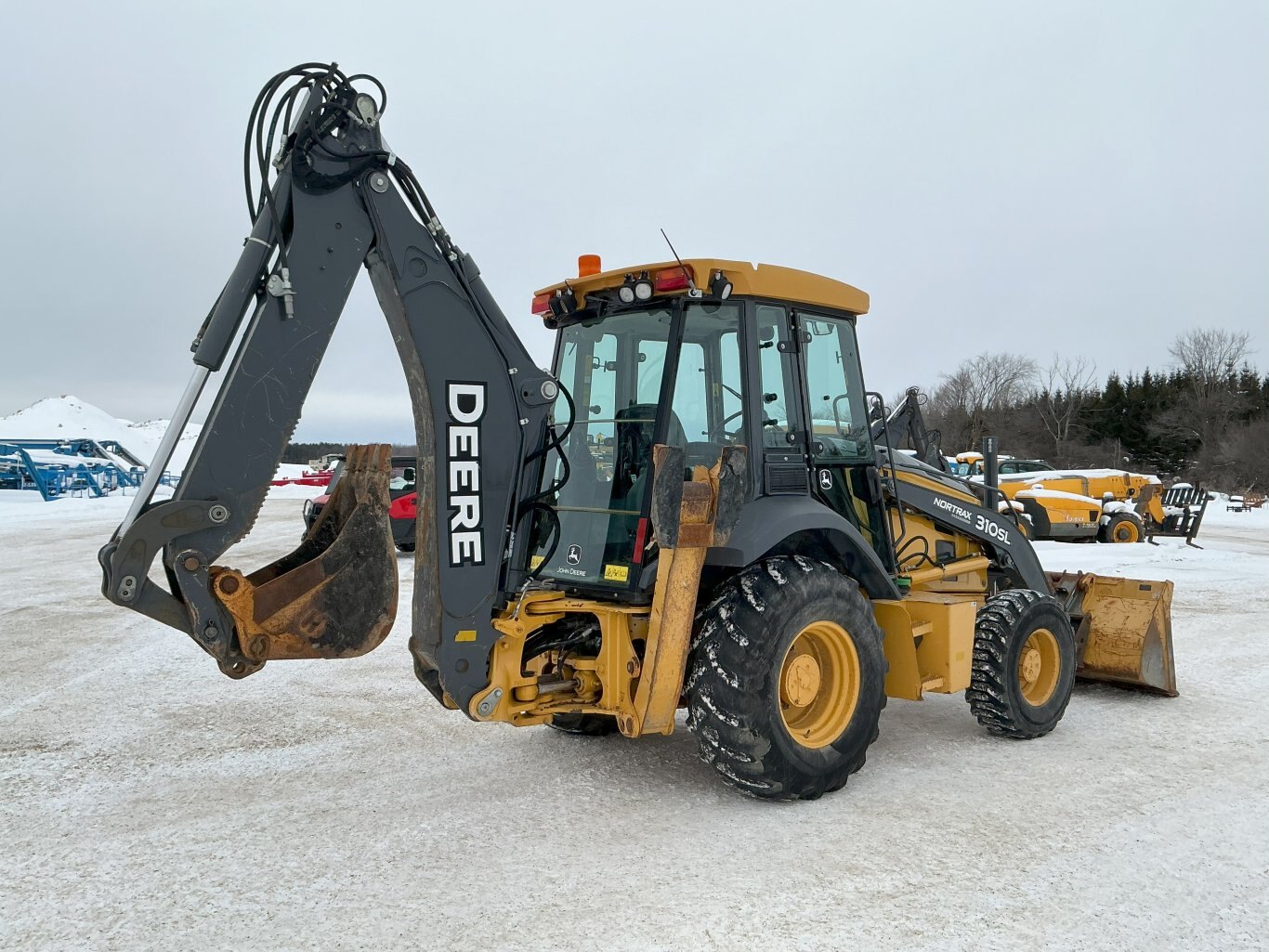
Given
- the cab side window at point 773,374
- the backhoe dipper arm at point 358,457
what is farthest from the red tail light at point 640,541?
the cab side window at point 773,374

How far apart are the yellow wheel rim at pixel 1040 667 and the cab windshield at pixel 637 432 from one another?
2431 millimetres

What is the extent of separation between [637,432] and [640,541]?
562mm

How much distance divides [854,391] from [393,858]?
3.30 m

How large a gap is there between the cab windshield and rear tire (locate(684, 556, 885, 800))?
1.80ft

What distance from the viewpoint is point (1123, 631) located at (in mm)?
6438

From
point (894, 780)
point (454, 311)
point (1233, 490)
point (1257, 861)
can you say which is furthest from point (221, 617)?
point (1233, 490)

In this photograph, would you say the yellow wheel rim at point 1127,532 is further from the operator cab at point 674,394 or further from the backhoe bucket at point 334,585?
the backhoe bucket at point 334,585

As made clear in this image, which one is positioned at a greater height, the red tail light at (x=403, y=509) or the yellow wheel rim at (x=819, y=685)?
the red tail light at (x=403, y=509)

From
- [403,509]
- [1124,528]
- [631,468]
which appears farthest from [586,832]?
[1124,528]

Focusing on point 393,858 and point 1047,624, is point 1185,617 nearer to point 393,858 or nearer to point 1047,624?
point 1047,624

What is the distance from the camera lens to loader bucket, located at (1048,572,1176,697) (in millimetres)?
6324

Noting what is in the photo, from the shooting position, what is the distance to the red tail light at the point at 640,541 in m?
4.33

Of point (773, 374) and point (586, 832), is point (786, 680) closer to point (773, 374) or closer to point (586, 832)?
point (586, 832)

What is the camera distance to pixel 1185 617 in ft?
31.3
